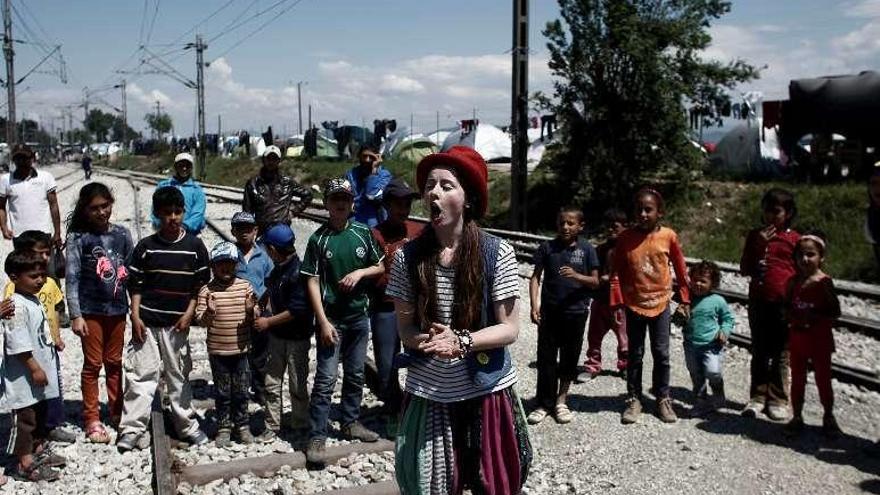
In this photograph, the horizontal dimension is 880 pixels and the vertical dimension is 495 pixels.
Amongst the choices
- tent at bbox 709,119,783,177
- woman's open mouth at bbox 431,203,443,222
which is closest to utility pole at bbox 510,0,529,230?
tent at bbox 709,119,783,177

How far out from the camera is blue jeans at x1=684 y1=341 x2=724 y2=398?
5.77 meters

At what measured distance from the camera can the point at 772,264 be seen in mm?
5398

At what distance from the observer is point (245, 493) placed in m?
4.41

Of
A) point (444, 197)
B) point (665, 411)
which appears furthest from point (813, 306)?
point (444, 197)

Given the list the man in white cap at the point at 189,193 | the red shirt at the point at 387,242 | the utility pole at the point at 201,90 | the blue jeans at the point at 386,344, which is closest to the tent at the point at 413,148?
the utility pole at the point at 201,90

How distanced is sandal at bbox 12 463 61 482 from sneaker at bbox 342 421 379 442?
1756mm

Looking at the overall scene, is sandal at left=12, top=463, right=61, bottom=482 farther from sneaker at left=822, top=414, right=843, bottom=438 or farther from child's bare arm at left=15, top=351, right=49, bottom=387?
sneaker at left=822, top=414, right=843, bottom=438

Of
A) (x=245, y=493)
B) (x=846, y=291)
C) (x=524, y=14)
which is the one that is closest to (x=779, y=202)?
(x=245, y=493)

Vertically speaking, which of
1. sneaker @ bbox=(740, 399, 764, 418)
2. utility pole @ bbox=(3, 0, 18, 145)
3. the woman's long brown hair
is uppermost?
utility pole @ bbox=(3, 0, 18, 145)

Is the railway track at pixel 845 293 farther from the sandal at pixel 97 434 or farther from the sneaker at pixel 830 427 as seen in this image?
the sandal at pixel 97 434

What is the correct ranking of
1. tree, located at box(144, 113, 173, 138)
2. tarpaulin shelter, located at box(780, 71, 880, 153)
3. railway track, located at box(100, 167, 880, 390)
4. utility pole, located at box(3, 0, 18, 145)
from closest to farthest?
railway track, located at box(100, 167, 880, 390) < tarpaulin shelter, located at box(780, 71, 880, 153) < utility pole, located at box(3, 0, 18, 145) < tree, located at box(144, 113, 173, 138)

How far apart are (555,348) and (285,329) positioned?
1.94 metres

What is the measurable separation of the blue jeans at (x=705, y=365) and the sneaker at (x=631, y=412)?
578 millimetres

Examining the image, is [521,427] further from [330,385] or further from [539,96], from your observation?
[539,96]
